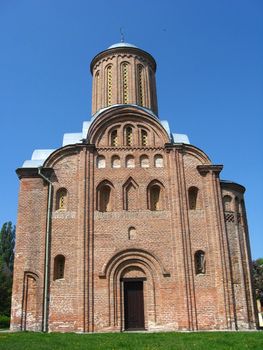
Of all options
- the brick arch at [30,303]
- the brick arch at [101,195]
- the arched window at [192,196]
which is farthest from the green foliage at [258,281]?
the brick arch at [30,303]

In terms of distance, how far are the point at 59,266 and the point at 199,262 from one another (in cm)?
626

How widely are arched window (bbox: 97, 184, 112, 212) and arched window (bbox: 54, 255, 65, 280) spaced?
9.23 feet

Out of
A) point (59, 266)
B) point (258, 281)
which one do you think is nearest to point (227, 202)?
point (59, 266)

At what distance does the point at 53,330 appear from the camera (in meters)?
16.5

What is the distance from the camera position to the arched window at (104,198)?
18.7 metres

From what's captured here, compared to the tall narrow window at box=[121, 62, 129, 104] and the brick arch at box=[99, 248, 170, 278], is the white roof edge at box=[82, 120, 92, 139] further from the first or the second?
the brick arch at box=[99, 248, 170, 278]

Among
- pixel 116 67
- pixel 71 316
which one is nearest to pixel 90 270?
pixel 71 316

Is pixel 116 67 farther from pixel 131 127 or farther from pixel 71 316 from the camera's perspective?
pixel 71 316

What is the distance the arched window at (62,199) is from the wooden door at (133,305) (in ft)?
15.0

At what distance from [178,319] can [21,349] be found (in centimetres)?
849

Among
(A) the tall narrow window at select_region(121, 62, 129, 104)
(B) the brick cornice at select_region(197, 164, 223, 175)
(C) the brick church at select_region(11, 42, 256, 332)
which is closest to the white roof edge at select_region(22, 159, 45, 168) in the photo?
(C) the brick church at select_region(11, 42, 256, 332)

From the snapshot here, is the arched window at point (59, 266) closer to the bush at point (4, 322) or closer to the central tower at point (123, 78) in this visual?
the central tower at point (123, 78)

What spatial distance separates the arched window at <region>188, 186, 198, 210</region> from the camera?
19.2 meters

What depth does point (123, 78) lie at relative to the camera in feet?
77.9
